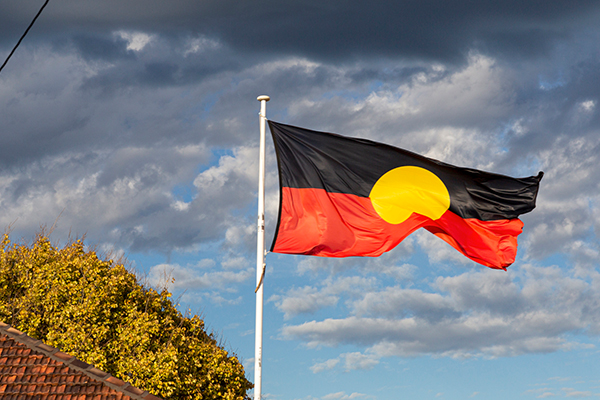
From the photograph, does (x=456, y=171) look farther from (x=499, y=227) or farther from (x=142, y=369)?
(x=142, y=369)

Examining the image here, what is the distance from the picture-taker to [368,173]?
11.3m

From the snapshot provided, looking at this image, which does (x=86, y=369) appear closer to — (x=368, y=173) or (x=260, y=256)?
(x=260, y=256)

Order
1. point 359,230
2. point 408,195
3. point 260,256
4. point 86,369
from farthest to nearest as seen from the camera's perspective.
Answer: point 408,195 < point 359,230 < point 86,369 < point 260,256

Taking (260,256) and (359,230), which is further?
(359,230)

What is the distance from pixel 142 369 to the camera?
19.1 meters

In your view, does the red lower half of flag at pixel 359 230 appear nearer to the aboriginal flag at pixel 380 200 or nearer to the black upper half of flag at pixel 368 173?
the aboriginal flag at pixel 380 200

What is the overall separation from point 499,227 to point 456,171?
1.47 meters

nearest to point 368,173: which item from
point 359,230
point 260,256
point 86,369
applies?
point 359,230

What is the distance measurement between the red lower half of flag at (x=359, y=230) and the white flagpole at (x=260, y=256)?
28cm

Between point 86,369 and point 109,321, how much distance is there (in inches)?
384

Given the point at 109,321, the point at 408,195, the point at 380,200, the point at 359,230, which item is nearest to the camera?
the point at 359,230

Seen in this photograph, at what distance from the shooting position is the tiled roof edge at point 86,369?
34.3ft

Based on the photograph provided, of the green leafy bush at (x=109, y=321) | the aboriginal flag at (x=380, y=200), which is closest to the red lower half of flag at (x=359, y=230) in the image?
the aboriginal flag at (x=380, y=200)

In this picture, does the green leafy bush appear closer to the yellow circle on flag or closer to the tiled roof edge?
the tiled roof edge
